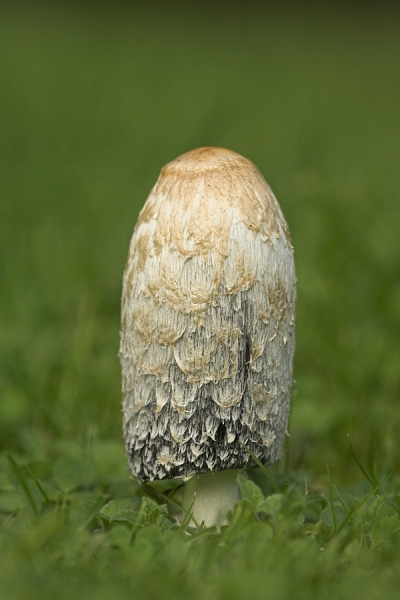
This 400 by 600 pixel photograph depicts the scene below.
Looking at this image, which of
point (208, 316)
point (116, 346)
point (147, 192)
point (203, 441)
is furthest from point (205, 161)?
point (147, 192)

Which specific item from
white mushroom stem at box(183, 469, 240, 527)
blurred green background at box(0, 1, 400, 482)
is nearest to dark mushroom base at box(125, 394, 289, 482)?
white mushroom stem at box(183, 469, 240, 527)

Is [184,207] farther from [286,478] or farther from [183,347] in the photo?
[286,478]

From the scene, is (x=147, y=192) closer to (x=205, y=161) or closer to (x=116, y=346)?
(x=116, y=346)

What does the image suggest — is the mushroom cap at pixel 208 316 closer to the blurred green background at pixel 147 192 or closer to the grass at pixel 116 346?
the grass at pixel 116 346

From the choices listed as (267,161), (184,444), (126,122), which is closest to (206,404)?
(184,444)

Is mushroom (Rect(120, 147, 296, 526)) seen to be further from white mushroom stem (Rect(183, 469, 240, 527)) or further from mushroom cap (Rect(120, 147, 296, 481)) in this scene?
white mushroom stem (Rect(183, 469, 240, 527))

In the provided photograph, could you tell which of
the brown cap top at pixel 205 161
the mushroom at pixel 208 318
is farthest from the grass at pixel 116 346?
the brown cap top at pixel 205 161
